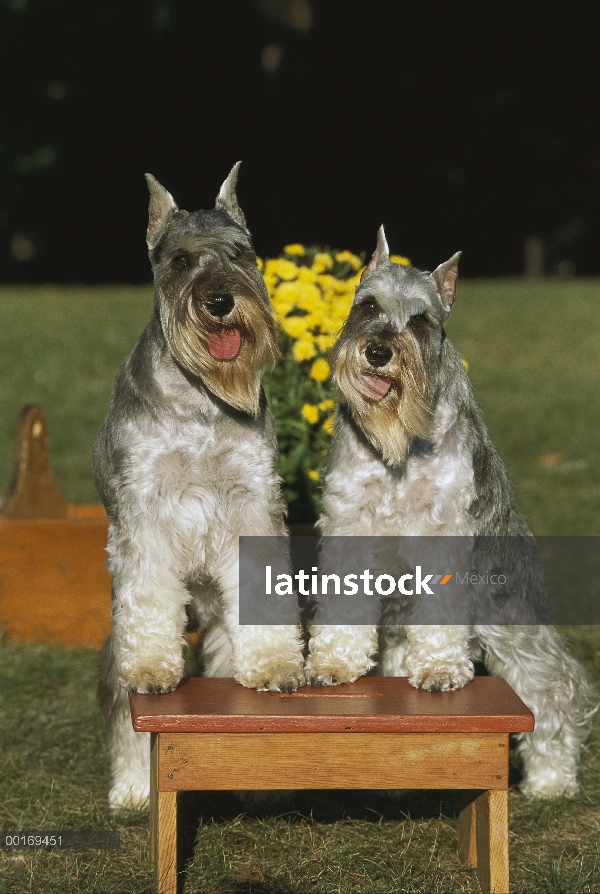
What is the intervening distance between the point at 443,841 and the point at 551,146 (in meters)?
26.2

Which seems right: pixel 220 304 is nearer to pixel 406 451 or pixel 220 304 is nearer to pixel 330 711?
pixel 406 451

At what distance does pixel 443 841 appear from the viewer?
15.3 ft

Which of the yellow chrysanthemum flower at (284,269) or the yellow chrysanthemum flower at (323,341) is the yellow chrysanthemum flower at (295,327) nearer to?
the yellow chrysanthemum flower at (323,341)

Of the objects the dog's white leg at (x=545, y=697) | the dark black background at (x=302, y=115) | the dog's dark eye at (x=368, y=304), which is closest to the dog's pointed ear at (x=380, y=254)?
the dog's dark eye at (x=368, y=304)

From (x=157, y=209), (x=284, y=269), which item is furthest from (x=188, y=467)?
(x=284, y=269)

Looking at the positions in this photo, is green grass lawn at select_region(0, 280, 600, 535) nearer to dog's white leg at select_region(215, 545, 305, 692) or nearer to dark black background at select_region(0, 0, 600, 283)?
dog's white leg at select_region(215, 545, 305, 692)

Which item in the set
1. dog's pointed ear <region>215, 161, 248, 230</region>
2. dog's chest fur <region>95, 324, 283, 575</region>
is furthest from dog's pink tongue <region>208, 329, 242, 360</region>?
dog's pointed ear <region>215, 161, 248, 230</region>

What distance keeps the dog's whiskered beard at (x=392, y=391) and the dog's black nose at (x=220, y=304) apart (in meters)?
0.43

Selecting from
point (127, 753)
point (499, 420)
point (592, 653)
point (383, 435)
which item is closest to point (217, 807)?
point (127, 753)

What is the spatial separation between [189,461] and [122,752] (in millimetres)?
1500

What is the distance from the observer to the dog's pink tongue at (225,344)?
13.4 ft

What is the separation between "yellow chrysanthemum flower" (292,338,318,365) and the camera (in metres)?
6.17

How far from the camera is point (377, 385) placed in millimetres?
4098

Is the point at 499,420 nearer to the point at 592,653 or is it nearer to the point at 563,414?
the point at 563,414
